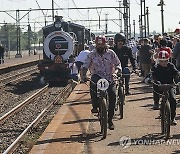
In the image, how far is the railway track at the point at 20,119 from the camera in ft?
37.1

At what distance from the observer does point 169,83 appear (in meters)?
10.1

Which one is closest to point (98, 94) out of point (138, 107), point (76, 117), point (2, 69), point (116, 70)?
point (116, 70)

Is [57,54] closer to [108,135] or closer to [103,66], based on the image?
[103,66]

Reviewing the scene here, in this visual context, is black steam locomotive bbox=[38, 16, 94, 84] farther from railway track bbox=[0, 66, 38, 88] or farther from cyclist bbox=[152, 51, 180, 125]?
cyclist bbox=[152, 51, 180, 125]

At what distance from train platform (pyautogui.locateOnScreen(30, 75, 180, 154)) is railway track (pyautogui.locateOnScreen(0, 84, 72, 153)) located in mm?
701

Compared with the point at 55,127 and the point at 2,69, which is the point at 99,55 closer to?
the point at 55,127

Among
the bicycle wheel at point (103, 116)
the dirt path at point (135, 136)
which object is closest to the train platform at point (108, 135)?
the dirt path at point (135, 136)

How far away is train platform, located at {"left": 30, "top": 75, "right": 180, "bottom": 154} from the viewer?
902 cm

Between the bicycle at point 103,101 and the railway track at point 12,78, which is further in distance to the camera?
the railway track at point 12,78

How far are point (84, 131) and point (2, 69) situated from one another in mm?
27616

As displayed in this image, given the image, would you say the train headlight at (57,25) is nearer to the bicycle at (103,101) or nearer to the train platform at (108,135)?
the train platform at (108,135)

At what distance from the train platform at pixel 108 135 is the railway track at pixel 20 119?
0.70 meters

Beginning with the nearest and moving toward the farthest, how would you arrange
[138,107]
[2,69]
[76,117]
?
[76,117], [138,107], [2,69]

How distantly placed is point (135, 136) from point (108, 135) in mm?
537
